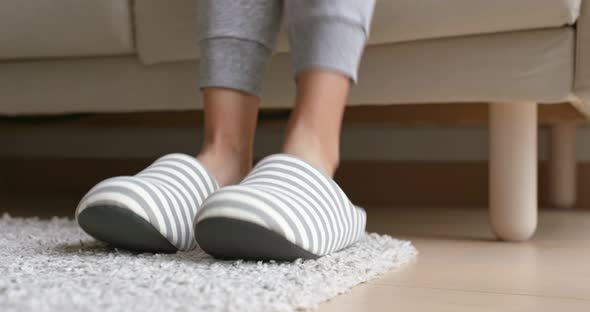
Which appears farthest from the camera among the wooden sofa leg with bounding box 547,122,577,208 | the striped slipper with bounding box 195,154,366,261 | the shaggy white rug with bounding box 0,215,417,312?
the wooden sofa leg with bounding box 547,122,577,208

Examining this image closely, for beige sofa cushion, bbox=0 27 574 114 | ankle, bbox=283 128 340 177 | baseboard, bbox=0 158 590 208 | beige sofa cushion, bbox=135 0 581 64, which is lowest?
baseboard, bbox=0 158 590 208

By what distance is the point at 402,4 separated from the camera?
0.86 m

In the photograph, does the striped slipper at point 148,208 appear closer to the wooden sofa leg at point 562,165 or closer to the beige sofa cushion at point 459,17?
the beige sofa cushion at point 459,17

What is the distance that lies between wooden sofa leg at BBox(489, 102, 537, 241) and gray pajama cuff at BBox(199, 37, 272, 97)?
342 millimetres

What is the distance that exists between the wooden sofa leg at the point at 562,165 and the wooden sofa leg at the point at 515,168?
631 mm

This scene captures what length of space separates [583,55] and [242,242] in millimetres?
490

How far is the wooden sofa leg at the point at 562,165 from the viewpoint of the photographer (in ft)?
4.94

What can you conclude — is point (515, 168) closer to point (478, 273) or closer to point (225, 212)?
point (478, 273)

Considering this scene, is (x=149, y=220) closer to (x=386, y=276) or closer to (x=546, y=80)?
(x=386, y=276)

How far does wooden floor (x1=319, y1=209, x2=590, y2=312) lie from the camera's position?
1.78 feet

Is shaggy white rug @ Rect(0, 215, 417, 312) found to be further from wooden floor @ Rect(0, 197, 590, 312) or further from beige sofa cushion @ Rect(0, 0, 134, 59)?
beige sofa cushion @ Rect(0, 0, 134, 59)

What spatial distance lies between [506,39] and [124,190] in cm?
50

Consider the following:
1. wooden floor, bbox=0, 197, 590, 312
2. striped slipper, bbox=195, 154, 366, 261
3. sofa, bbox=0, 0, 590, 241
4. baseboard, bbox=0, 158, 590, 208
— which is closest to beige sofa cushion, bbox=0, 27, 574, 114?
sofa, bbox=0, 0, 590, 241

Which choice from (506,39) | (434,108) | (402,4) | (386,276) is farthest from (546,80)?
(434,108)
